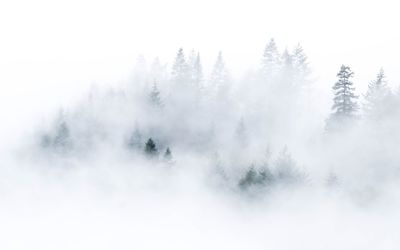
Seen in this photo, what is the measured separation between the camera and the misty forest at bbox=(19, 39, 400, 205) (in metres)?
61.1

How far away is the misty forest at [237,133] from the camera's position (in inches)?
2405

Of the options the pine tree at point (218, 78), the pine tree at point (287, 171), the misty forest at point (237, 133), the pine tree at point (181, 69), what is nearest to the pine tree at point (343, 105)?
the misty forest at point (237, 133)

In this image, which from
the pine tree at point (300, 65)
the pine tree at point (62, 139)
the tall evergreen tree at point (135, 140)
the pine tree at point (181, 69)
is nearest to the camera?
the tall evergreen tree at point (135, 140)

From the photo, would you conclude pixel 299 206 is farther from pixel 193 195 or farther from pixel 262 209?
pixel 193 195

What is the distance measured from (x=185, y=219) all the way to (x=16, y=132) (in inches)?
1361

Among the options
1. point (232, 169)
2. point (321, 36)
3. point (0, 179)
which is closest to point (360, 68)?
point (321, 36)

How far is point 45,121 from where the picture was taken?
83688mm

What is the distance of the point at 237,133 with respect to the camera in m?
70.6

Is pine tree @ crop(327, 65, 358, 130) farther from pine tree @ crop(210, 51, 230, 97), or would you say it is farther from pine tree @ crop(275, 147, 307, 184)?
pine tree @ crop(210, 51, 230, 97)

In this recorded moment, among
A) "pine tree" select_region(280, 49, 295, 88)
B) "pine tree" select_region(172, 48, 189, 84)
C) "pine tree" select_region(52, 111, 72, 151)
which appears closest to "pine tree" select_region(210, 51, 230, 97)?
"pine tree" select_region(172, 48, 189, 84)

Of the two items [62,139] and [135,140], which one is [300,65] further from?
[62,139]

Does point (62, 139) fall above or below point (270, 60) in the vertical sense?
below

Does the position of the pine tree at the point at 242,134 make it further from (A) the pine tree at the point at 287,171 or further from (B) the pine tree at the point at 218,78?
(A) the pine tree at the point at 287,171

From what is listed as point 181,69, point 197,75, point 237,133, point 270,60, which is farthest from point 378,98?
point 181,69
